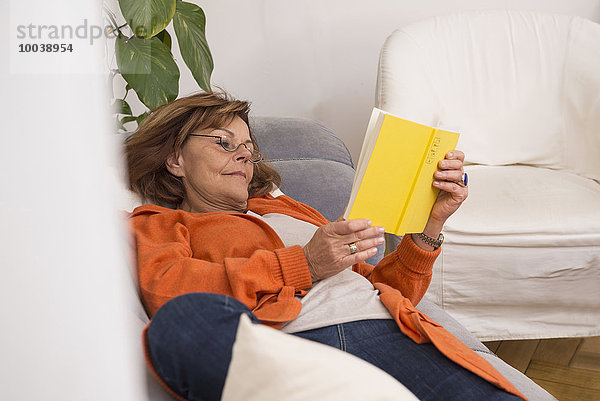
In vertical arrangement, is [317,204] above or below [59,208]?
below

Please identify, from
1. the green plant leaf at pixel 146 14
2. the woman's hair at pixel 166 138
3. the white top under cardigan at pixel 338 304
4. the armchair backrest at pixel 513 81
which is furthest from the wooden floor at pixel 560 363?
the green plant leaf at pixel 146 14

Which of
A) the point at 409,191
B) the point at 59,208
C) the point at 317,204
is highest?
the point at 59,208

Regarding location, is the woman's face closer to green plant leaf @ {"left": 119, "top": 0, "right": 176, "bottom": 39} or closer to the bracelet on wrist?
the bracelet on wrist

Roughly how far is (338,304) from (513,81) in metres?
1.55

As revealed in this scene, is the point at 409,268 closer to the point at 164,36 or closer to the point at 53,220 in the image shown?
the point at 53,220

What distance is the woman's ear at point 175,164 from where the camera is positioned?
1411mm

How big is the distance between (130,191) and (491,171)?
51.1 inches

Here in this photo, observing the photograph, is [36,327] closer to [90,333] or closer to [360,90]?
[90,333]

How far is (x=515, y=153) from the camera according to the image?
227 centimetres

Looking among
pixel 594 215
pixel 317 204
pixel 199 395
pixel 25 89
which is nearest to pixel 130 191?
pixel 317 204

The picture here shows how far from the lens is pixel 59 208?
48 centimetres

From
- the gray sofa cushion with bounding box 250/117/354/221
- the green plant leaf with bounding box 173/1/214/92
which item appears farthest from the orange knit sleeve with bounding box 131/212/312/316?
the green plant leaf with bounding box 173/1/214/92

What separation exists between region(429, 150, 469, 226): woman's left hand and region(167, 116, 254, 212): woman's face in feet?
1.37

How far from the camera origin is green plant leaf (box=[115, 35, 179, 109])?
1.79 metres
